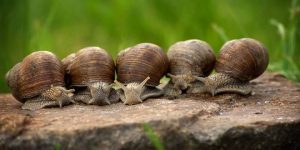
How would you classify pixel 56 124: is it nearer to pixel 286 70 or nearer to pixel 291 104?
pixel 291 104

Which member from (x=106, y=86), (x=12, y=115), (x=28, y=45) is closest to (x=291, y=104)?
(x=106, y=86)

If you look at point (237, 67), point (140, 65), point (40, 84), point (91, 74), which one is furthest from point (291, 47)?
point (40, 84)

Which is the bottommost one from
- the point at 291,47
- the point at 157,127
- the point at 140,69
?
the point at 291,47

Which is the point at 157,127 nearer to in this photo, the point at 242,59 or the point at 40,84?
the point at 40,84

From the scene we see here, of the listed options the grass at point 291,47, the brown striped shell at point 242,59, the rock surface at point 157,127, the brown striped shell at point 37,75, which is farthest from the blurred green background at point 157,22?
the rock surface at point 157,127

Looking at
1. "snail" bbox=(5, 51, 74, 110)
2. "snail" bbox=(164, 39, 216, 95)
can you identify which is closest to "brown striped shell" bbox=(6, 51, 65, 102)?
"snail" bbox=(5, 51, 74, 110)

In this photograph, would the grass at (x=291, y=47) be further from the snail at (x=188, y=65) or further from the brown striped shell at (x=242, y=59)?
the snail at (x=188, y=65)
